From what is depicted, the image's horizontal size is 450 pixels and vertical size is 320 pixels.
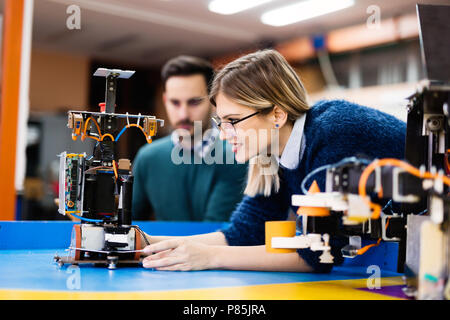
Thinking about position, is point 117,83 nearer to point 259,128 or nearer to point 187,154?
point 259,128

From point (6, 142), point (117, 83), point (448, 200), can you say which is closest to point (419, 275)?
point (448, 200)

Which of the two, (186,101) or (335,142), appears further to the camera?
(186,101)

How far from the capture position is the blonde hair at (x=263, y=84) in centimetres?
155

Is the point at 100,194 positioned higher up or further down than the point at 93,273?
higher up

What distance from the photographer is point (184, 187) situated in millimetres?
2637

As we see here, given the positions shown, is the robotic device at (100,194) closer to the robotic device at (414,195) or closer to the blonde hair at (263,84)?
the blonde hair at (263,84)

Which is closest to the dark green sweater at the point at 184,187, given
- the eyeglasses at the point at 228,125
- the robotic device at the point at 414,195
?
the eyeglasses at the point at 228,125

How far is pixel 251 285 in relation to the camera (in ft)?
3.83

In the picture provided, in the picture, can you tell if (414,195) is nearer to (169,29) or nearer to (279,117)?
(279,117)

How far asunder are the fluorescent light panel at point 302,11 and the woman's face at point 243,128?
296 cm

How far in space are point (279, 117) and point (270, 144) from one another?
11cm

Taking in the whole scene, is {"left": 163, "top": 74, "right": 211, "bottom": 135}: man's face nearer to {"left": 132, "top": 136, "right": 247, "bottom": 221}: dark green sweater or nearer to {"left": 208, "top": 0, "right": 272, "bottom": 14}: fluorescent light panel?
{"left": 132, "top": 136, "right": 247, "bottom": 221}: dark green sweater

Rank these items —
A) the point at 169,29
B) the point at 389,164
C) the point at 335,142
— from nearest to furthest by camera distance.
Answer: the point at 389,164 → the point at 335,142 → the point at 169,29

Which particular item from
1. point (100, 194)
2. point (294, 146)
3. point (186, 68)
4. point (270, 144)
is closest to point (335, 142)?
point (294, 146)
